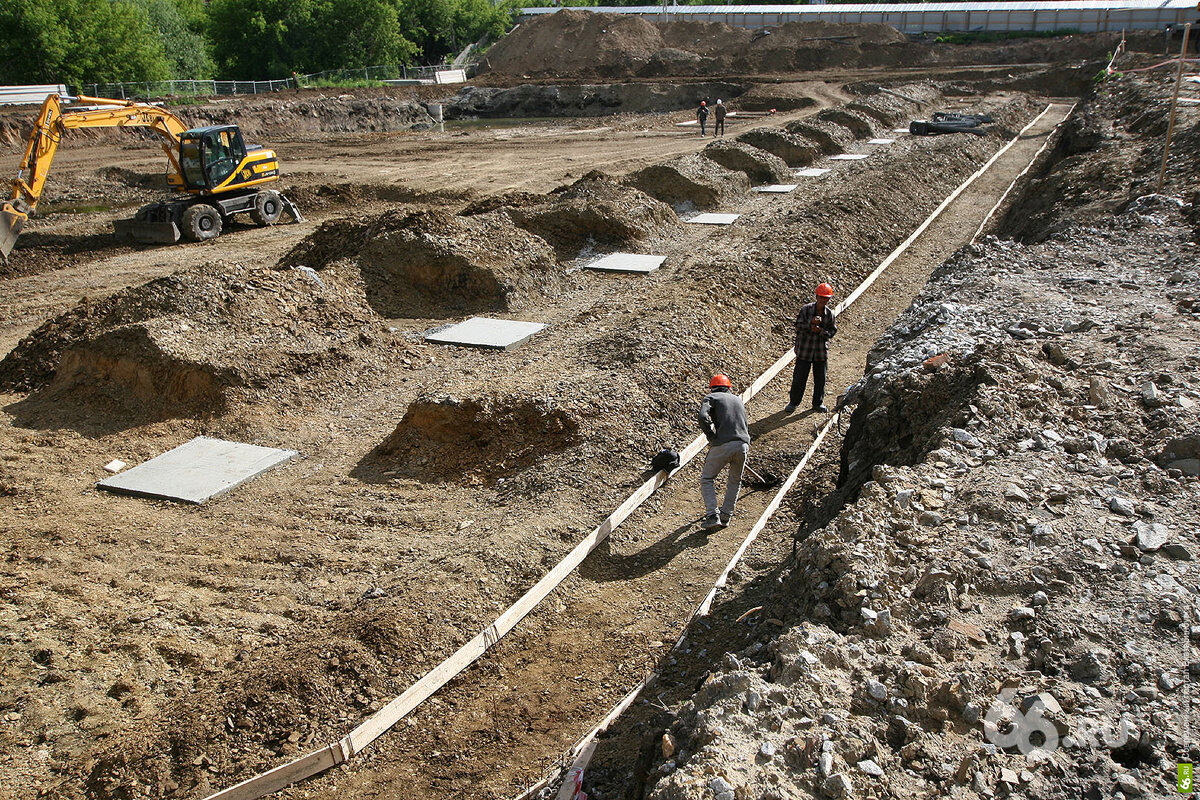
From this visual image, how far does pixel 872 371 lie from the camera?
30.5 ft

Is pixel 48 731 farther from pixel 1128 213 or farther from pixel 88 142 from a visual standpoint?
pixel 88 142

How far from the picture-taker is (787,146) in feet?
83.8

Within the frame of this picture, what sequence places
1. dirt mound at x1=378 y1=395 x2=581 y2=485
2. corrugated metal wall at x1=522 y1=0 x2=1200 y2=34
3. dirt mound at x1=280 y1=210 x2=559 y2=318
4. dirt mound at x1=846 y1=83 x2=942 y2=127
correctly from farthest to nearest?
corrugated metal wall at x1=522 y1=0 x2=1200 y2=34 → dirt mound at x1=846 y1=83 x2=942 y2=127 → dirt mound at x1=280 y1=210 x2=559 y2=318 → dirt mound at x1=378 y1=395 x2=581 y2=485

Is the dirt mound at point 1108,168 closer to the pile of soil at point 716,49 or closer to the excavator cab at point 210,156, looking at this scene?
the excavator cab at point 210,156

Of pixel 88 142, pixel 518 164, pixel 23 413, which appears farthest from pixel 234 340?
pixel 88 142

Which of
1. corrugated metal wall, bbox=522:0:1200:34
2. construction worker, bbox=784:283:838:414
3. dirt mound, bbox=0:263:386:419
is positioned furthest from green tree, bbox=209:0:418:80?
construction worker, bbox=784:283:838:414

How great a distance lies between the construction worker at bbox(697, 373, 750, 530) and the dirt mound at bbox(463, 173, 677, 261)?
31.6ft

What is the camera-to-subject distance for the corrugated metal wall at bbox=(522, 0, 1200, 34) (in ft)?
166

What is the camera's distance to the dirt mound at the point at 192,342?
35.6 feet

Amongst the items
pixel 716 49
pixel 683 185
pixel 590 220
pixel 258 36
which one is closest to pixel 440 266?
pixel 590 220

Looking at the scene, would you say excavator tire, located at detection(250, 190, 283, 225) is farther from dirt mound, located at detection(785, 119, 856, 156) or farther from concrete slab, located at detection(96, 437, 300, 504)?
dirt mound, located at detection(785, 119, 856, 156)

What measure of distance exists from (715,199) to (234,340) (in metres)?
13.1

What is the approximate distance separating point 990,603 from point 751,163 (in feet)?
65.6

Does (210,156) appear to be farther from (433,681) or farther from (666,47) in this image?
(666,47)
